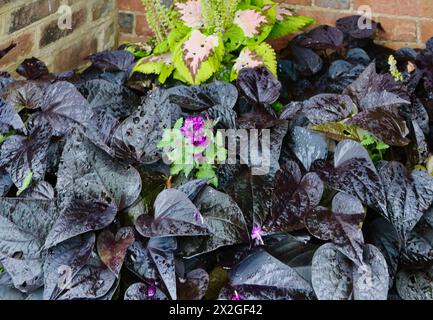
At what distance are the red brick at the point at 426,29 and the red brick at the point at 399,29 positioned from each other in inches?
0.9

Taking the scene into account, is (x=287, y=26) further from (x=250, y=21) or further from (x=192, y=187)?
(x=192, y=187)

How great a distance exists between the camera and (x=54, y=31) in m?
2.13

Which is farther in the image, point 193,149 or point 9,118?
point 9,118

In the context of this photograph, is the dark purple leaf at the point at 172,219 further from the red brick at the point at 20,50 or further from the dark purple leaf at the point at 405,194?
the red brick at the point at 20,50

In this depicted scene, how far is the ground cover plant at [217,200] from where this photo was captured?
4.16ft

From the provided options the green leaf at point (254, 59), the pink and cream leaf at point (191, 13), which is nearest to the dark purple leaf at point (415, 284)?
the green leaf at point (254, 59)

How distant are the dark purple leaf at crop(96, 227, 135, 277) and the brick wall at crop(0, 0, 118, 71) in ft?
2.87

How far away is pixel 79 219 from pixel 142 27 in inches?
48.7

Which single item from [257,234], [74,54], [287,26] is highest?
[287,26]

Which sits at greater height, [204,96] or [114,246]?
[204,96]

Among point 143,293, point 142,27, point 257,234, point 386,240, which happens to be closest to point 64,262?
point 143,293

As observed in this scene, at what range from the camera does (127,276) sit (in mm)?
1323

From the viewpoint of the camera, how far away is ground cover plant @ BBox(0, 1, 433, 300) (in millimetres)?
1269

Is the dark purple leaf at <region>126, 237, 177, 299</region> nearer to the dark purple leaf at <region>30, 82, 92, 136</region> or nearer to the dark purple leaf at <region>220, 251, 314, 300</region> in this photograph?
the dark purple leaf at <region>220, 251, 314, 300</region>
